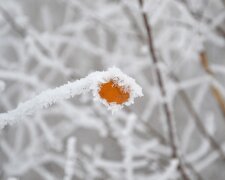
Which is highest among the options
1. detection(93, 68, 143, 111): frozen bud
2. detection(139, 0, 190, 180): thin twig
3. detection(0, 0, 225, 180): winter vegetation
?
detection(0, 0, 225, 180): winter vegetation

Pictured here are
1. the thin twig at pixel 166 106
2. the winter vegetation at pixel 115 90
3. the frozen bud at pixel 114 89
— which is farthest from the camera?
the thin twig at pixel 166 106

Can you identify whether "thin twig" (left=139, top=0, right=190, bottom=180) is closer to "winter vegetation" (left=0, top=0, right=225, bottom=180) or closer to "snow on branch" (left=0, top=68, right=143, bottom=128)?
"winter vegetation" (left=0, top=0, right=225, bottom=180)

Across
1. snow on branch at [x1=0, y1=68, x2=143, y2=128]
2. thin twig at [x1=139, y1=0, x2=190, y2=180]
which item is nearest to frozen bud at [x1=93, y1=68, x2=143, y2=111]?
snow on branch at [x1=0, y1=68, x2=143, y2=128]

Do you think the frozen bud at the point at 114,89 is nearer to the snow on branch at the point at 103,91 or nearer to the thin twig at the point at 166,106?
the snow on branch at the point at 103,91

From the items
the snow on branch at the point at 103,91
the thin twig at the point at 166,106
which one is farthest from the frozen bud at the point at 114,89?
the thin twig at the point at 166,106

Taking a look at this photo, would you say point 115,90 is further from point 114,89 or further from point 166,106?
point 166,106

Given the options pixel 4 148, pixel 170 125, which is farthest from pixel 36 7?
pixel 170 125

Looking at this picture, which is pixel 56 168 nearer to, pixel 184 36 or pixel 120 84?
pixel 184 36
